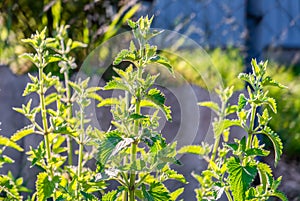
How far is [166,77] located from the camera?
2340 millimetres

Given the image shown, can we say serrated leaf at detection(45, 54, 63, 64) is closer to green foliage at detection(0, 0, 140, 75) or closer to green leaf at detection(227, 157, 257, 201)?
green leaf at detection(227, 157, 257, 201)

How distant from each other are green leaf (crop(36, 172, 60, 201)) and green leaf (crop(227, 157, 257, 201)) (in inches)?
12.8

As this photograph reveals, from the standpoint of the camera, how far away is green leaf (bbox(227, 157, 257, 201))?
3.41 ft

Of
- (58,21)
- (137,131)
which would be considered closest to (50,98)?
(137,131)

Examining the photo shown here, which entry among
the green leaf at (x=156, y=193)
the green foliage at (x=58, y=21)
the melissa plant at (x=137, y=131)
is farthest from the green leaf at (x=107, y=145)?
the green foliage at (x=58, y=21)

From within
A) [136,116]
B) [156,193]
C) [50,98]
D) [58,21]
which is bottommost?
[156,193]

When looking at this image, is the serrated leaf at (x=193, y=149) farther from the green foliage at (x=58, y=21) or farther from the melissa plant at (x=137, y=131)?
the green foliage at (x=58, y=21)

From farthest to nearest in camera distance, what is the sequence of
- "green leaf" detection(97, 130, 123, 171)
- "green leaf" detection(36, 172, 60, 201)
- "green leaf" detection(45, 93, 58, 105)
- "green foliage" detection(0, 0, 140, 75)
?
"green foliage" detection(0, 0, 140, 75)
"green leaf" detection(45, 93, 58, 105)
"green leaf" detection(36, 172, 60, 201)
"green leaf" detection(97, 130, 123, 171)

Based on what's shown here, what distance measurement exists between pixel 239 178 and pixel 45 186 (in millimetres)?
352

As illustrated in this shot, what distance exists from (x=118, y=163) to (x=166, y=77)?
47.2 inches

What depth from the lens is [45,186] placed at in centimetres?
117

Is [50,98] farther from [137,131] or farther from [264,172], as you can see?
[264,172]

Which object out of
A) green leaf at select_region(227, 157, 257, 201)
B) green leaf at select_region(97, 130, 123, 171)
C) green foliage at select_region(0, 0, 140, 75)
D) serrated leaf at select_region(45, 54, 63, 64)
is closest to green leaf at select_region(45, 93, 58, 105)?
serrated leaf at select_region(45, 54, 63, 64)

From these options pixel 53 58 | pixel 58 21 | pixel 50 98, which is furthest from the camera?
pixel 58 21
